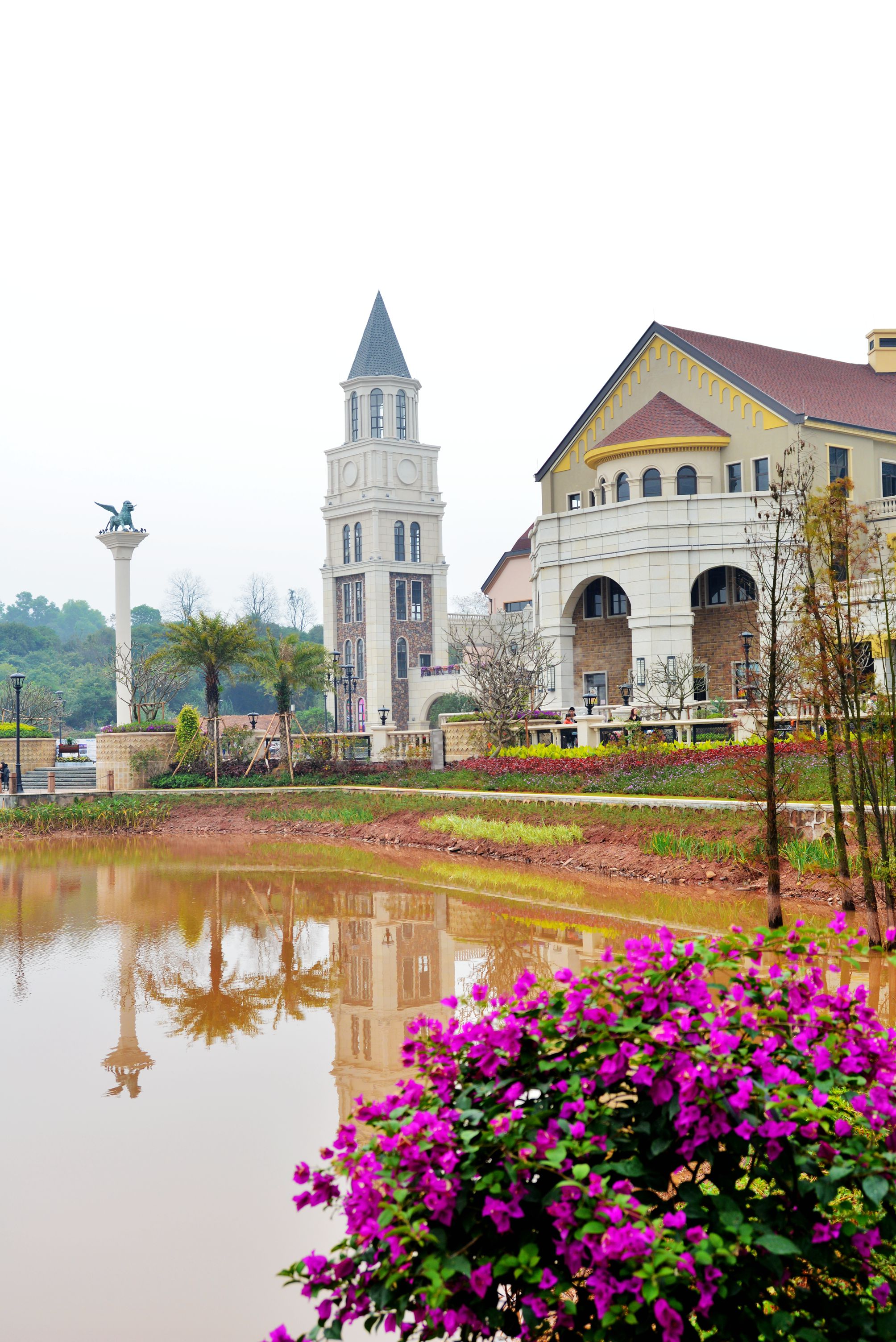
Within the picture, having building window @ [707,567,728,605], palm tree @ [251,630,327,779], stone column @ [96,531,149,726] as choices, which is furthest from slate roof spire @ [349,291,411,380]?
building window @ [707,567,728,605]

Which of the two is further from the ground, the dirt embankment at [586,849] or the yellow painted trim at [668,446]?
the yellow painted trim at [668,446]

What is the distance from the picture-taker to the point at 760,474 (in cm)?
3469

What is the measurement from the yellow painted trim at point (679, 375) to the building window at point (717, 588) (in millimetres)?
4674

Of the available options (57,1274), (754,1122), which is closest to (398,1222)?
(754,1122)

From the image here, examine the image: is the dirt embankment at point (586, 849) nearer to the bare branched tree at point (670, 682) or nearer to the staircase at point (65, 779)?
the bare branched tree at point (670, 682)

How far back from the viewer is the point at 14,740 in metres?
44.2

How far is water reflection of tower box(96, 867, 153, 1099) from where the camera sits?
322 inches

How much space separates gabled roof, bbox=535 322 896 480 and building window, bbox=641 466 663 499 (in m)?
3.75

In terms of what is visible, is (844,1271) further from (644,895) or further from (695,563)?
(695,563)

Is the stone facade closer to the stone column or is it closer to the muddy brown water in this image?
the stone column

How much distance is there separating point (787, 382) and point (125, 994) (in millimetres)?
33907

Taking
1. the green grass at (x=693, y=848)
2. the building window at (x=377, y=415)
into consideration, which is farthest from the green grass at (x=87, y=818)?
the building window at (x=377, y=415)

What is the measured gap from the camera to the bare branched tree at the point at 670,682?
31.1 meters

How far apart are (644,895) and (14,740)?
35.1 metres
